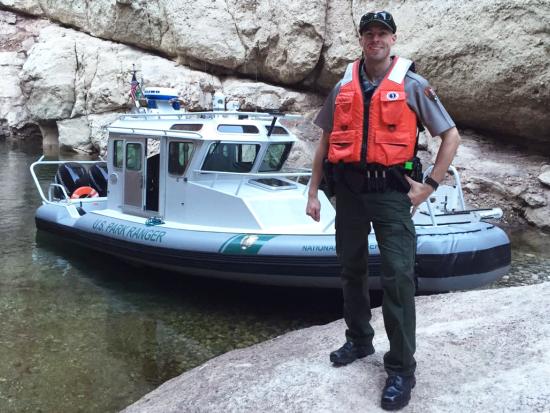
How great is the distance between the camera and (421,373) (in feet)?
10.1

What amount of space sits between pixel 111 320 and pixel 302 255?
222 cm

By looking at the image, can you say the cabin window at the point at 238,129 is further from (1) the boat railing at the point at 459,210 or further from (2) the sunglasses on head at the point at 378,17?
(2) the sunglasses on head at the point at 378,17

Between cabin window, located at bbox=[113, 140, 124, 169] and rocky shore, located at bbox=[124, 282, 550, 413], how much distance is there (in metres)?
4.85

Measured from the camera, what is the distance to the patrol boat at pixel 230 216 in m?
5.98

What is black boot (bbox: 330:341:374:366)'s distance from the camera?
10.4 feet

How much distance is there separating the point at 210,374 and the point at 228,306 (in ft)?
10.1

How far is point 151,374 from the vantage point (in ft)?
16.5

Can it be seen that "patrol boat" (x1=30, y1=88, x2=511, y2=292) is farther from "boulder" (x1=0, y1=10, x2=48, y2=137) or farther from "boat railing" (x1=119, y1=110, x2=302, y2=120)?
"boulder" (x1=0, y1=10, x2=48, y2=137)

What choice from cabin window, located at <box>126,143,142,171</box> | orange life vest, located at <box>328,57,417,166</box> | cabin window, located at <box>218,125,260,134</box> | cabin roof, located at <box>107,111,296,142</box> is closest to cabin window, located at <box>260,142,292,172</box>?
cabin roof, located at <box>107,111,296,142</box>

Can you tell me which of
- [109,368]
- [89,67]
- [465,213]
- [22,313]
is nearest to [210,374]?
[109,368]

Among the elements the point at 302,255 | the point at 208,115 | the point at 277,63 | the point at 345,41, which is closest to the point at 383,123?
the point at 302,255

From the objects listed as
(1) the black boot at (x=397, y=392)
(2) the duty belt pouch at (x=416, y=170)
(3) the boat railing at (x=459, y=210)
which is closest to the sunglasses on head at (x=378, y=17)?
(2) the duty belt pouch at (x=416, y=170)

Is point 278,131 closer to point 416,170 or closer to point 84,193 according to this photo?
point 84,193

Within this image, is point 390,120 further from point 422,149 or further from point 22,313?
point 422,149
